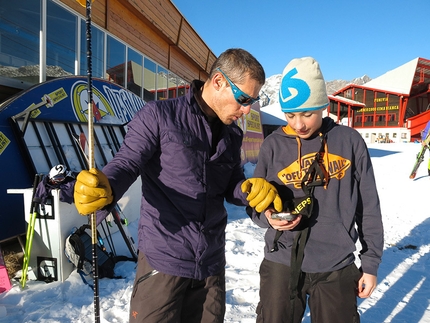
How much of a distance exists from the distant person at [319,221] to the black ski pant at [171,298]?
1.32 feet

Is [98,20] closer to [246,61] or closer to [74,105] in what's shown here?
[74,105]

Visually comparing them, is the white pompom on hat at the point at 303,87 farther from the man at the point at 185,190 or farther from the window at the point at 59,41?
the window at the point at 59,41

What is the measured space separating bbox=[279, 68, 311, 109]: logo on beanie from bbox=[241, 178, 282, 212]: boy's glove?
541 millimetres

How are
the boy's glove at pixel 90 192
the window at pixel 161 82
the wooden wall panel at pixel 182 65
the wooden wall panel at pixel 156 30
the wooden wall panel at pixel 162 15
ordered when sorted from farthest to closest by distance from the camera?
the wooden wall panel at pixel 182 65 → the window at pixel 161 82 → the wooden wall panel at pixel 162 15 → the wooden wall panel at pixel 156 30 → the boy's glove at pixel 90 192

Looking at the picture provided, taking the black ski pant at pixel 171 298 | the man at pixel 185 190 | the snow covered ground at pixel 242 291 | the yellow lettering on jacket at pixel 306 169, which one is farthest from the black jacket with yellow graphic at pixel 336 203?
the snow covered ground at pixel 242 291

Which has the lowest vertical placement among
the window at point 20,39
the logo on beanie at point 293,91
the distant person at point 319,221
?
the distant person at point 319,221

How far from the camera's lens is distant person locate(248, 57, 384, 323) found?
5.81 ft

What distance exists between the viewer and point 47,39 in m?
5.35

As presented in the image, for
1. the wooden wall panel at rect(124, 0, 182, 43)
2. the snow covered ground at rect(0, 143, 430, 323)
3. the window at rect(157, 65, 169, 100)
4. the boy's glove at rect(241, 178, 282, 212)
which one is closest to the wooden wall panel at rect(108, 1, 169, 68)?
the window at rect(157, 65, 169, 100)

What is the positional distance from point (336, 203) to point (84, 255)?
114 inches

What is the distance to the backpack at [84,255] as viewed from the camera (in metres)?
3.37

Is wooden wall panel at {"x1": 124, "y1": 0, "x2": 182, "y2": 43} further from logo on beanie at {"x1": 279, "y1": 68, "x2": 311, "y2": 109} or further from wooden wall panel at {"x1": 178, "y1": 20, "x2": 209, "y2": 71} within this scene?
logo on beanie at {"x1": 279, "y1": 68, "x2": 311, "y2": 109}

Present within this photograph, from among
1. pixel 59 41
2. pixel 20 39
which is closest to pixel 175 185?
pixel 20 39

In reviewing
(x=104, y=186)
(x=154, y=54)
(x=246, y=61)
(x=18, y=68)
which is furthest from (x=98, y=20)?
(x=104, y=186)
